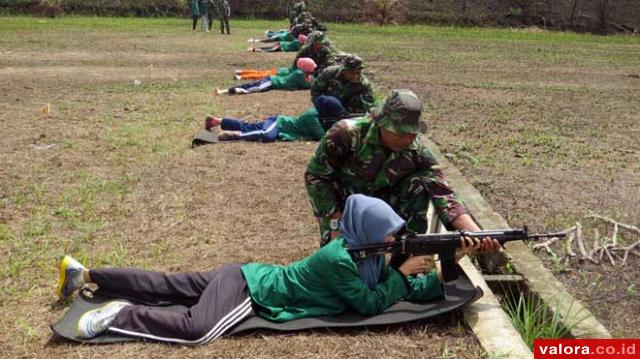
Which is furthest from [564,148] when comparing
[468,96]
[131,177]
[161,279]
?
[161,279]

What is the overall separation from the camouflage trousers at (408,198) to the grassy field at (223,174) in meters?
0.74

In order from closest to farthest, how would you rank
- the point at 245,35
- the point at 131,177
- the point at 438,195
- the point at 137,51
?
1. the point at 438,195
2. the point at 131,177
3. the point at 137,51
4. the point at 245,35

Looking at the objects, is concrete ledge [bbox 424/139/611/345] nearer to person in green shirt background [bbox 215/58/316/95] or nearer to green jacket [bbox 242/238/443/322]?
green jacket [bbox 242/238/443/322]

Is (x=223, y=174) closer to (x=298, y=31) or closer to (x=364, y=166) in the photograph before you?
(x=364, y=166)

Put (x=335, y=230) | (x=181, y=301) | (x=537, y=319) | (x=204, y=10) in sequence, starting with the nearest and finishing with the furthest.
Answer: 1. (x=181, y=301)
2. (x=537, y=319)
3. (x=335, y=230)
4. (x=204, y=10)

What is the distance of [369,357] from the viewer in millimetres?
3736

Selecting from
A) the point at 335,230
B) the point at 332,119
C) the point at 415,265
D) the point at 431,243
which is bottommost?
the point at 415,265

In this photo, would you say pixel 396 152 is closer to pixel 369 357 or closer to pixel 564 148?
pixel 369 357

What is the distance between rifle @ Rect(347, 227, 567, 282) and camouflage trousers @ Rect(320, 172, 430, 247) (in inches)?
27.0

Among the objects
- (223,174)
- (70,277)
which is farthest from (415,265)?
(223,174)

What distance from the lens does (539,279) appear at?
473 cm

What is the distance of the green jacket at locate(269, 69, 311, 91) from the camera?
1254cm

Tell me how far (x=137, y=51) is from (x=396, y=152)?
52.4 feet

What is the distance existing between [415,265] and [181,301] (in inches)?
62.4
